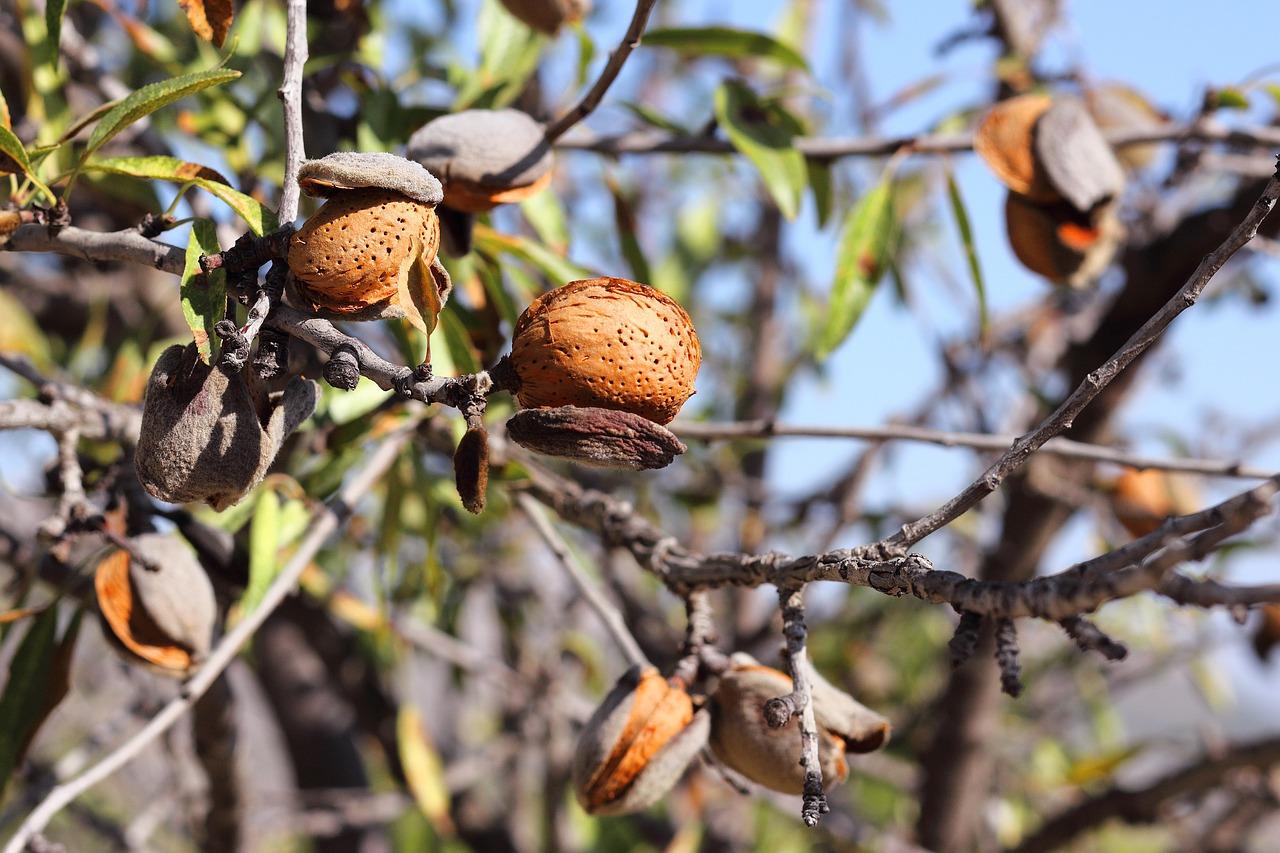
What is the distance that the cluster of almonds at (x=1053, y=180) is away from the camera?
52.9 inches

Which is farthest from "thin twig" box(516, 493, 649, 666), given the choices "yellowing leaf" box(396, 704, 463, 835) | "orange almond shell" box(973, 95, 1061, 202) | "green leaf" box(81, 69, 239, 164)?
"yellowing leaf" box(396, 704, 463, 835)

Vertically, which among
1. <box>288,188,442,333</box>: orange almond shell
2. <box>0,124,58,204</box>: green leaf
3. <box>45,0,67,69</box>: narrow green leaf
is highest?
<box>45,0,67,69</box>: narrow green leaf

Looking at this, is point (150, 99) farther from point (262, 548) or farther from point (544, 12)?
point (544, 12)

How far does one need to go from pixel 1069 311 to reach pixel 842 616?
903mm

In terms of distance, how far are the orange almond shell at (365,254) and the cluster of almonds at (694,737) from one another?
39 cm

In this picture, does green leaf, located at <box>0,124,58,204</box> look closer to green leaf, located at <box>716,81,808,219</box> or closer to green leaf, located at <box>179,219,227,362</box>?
green leaf, located at <box>179,219,227,362</box>

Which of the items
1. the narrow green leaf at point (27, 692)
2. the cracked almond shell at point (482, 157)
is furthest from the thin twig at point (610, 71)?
the narrow green leaf at point (27, 692)

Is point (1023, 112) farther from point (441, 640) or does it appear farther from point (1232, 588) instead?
point (441, 640)

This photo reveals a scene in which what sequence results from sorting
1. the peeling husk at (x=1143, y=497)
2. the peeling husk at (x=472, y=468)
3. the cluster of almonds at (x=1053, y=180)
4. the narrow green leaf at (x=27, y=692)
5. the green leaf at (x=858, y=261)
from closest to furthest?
the peeling husk at (x=472, y=468) < the narrow green leaf at (x=27, y=692) < the cluster of almonds at (x=1053, y=180) < the green leaf at (x=858, y=261) < the peeling husk at (x=1143, y=497)

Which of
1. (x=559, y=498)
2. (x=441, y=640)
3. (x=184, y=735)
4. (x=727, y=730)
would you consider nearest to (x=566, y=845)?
(x=441, y=640)

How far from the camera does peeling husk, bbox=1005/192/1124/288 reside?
1396 mm

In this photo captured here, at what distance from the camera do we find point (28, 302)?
2279 millimetres

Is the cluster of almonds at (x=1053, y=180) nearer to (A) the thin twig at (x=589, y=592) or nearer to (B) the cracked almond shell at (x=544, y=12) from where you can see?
(B) the cracked almond shell at (x=544, y=12)

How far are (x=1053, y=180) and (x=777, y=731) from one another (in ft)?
2.56
